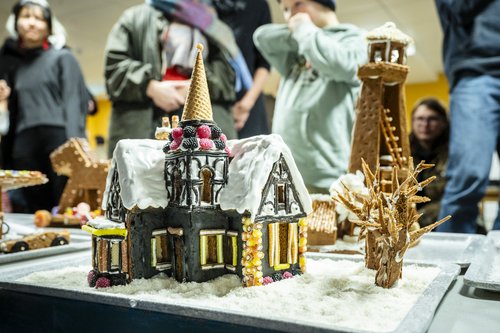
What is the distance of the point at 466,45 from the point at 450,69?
137mm

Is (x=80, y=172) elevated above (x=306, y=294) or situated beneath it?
elevated above

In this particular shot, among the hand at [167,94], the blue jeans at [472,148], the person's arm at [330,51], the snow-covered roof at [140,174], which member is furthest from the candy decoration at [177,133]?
the blue jeans at [472,148]

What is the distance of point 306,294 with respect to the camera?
1.25 metres

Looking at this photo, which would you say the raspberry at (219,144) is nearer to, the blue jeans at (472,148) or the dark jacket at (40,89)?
the blue jeans at (472,148)

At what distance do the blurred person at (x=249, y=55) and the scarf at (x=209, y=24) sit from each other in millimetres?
57

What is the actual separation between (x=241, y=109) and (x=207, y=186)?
62.4 inches

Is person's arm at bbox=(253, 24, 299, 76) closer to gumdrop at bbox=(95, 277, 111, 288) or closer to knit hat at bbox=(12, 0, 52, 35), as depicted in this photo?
knit hat at bbox=(12, 0, 52, 35)

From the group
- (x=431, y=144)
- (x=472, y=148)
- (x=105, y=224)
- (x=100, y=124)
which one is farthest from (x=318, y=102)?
(x=100, y=124)

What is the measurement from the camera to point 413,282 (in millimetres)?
1346

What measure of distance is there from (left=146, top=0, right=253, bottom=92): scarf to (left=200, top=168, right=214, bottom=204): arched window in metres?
1.53

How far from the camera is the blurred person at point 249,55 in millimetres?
2893

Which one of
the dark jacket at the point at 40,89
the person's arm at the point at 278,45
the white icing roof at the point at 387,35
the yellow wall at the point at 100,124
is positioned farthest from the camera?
the yellow wall at the point at 100,124

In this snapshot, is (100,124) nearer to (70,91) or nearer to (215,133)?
(70,91)

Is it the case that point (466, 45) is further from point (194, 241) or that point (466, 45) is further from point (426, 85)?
point (426, 85)
